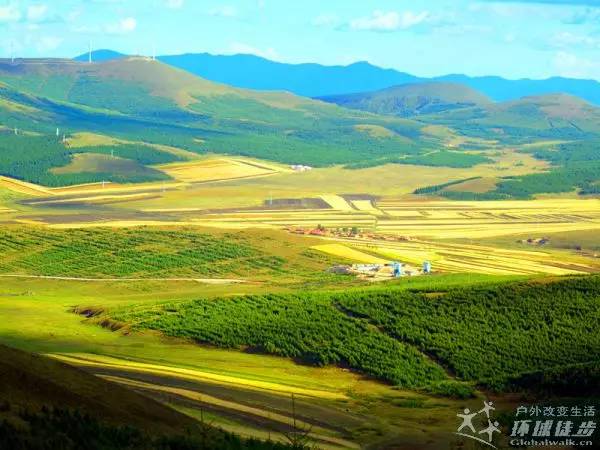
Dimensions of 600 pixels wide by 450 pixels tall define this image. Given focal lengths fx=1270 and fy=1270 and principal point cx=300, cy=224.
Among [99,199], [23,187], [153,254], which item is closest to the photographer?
[153,254]

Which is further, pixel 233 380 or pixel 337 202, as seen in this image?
pixel 337 202

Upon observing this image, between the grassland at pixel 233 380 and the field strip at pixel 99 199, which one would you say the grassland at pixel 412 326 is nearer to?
the grassland at pixel 233 380

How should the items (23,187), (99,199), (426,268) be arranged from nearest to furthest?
(426,268) → (99,199) → (23,187)

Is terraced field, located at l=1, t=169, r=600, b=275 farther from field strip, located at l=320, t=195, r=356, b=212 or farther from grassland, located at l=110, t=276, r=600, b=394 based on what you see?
grassland, located at l=110, t=276, r=600, b=394

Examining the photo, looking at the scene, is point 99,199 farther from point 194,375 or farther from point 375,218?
point 194,375

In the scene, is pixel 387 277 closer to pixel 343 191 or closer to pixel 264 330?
pixel 264 330

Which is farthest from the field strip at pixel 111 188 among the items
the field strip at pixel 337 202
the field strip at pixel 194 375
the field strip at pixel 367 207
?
the field strip at pixel 194 375

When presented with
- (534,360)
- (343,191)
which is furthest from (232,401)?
(343,191)

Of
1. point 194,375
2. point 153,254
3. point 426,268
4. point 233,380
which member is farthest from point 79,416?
point 153,254
